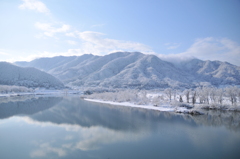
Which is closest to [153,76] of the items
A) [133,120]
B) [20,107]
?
[20,107]

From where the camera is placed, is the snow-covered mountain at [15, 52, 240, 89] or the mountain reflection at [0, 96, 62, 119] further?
the snow-covered mountain at [15, 52, 240, 89]

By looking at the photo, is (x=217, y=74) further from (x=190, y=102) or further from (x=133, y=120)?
(x=133, y=120)

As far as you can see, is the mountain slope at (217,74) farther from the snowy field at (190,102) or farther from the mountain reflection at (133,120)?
the mountain reflection at (133,120)

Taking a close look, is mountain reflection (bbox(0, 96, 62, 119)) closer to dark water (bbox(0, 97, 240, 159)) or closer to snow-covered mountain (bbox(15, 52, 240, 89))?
dark water (bbox(0, 97, 240, 159))

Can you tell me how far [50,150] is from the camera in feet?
58.1

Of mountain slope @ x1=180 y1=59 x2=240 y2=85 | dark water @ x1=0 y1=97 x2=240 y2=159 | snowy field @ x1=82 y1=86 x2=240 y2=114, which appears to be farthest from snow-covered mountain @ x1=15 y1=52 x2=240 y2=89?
dark water @ x1=0 y1=97 x2=240 y2=159

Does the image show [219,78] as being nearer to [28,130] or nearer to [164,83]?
[164,83]

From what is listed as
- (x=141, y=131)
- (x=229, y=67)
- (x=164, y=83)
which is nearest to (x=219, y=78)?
(x=229, y=67)

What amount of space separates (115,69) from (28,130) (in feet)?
524

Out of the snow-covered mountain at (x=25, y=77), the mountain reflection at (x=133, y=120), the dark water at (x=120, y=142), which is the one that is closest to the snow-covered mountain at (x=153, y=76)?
the snow-covered mountain at (x=25, y=77)

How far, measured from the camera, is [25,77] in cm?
13400

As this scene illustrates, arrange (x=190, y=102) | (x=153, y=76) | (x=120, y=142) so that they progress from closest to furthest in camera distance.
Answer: (x=120, y=142)
(x=190, y=102)
(x=153, y=76)

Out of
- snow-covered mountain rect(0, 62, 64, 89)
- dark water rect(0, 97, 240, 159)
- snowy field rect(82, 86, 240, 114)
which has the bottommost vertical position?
dark water rect(0, 97, 240, 159)

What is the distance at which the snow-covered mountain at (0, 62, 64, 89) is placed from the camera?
124200 mm
